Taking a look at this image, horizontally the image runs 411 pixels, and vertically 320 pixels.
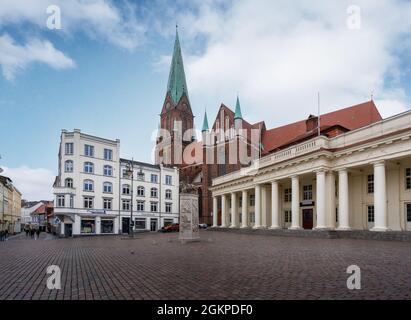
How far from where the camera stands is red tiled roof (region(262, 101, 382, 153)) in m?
38.1

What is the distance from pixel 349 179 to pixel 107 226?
111ft

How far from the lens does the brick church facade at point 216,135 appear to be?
132 ft

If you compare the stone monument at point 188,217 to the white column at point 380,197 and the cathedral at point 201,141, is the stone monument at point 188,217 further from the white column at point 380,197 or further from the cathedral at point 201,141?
the cathedral at point 201,141

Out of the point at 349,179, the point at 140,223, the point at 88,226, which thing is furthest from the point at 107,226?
the point at 349,179

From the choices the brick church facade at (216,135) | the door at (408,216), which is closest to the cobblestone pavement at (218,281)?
the door at (408,216)

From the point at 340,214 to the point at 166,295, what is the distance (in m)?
23.3

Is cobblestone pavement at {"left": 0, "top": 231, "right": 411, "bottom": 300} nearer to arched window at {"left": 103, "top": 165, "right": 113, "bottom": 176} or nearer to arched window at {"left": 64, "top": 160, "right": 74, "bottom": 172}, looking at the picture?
arched window at {"left": 64, "top": 160, "right": 74, "bottom": 172}

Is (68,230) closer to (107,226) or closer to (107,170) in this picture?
(107,226)

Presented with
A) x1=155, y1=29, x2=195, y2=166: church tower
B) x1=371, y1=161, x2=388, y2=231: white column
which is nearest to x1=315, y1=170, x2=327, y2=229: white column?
x1=371, y1=161, x2=388, y2=231: white column

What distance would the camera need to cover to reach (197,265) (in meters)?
10.4

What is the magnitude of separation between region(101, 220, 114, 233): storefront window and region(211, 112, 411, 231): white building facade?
2240cm

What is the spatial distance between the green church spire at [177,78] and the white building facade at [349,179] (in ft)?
172

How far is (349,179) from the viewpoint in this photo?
28953mm
